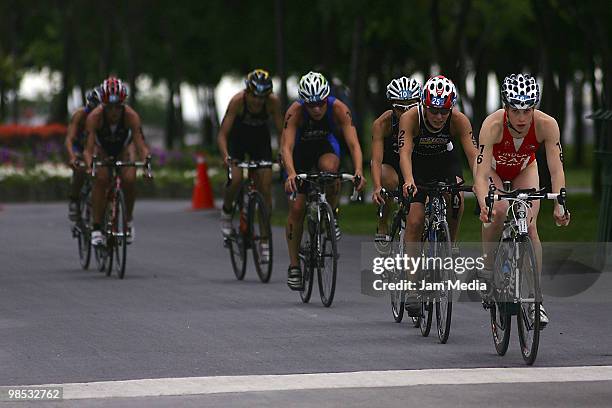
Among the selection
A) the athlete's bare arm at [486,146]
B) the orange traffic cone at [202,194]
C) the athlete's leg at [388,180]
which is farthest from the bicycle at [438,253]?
the orange traffic cone at [202,194]

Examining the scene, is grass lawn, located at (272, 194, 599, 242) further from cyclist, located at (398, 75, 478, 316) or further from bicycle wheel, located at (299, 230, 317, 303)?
cyclist, located at (398, 75, 478, 316)

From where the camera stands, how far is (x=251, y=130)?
15.7 meters

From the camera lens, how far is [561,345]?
11.0 meters

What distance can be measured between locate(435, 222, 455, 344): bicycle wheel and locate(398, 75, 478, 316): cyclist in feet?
1.11

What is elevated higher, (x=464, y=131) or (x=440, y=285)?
(x=464, y=131)

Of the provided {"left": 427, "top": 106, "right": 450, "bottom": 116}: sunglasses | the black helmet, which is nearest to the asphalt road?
{"left": 427, "top": 106, "right": 450, "bottom": 116}: sunglasses

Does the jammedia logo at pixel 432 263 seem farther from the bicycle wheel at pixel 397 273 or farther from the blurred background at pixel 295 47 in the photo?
the blurred background at pixel 295 47

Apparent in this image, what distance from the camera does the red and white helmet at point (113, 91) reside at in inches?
629

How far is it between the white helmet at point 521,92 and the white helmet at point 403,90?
2.31 m

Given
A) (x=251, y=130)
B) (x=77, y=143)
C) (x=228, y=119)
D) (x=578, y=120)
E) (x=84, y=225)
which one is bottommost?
(x=84, y=225)

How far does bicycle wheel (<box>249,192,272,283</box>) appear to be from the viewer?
49.9 feet

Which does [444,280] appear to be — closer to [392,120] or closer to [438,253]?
[438,253]

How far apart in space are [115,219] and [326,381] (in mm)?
7347

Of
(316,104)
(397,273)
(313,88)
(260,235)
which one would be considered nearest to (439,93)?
(397,273)
